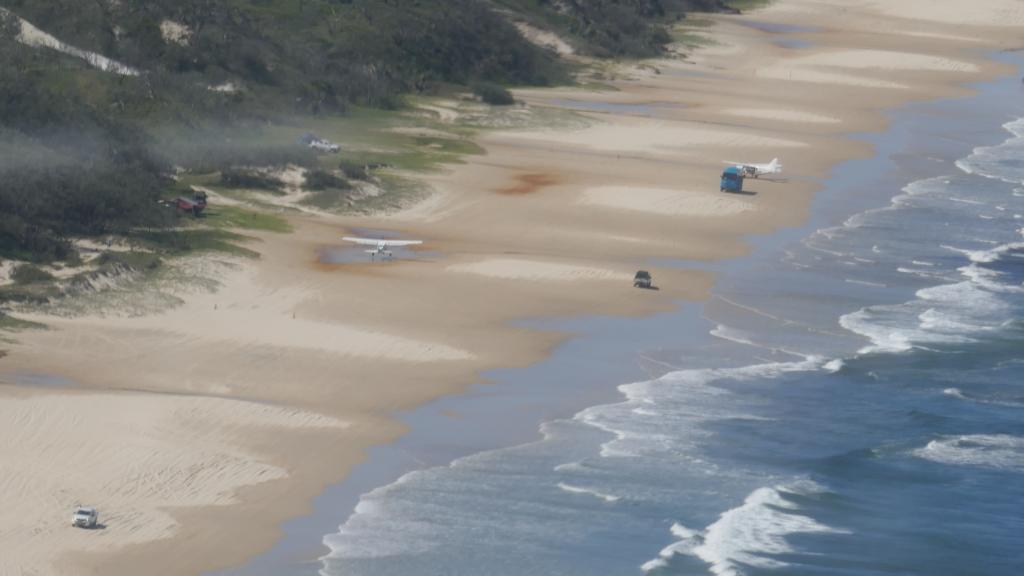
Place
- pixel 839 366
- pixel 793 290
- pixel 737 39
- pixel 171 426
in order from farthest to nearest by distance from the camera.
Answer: pixel 737 39 < pixel 793 290 < pixel 839 366 < pixel 171 426

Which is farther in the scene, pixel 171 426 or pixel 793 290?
pixel 793 290

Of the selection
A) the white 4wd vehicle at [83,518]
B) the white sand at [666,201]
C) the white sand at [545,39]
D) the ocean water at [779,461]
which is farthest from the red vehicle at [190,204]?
the white sand at [545,39]

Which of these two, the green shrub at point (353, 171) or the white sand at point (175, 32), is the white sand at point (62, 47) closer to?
the white sand at point (175, 32)

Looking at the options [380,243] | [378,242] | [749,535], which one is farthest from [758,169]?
[749,535]

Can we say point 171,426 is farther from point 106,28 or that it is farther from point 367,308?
point 106,28

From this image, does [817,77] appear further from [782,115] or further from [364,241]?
[364,241]

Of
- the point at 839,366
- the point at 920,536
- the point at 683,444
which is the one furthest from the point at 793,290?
the point at 920,536
